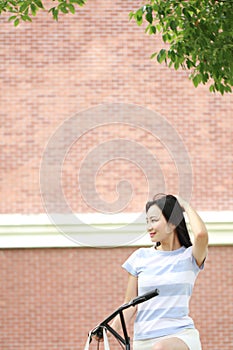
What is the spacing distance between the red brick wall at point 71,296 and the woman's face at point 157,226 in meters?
7.98

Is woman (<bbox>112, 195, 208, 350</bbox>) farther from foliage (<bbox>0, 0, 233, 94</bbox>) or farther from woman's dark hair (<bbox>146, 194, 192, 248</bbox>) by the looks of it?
foliage (<bbox>0, 0, 233, 94</bbox>)

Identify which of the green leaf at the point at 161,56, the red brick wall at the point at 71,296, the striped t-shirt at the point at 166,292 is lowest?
the red brick wall at the point at 71,296

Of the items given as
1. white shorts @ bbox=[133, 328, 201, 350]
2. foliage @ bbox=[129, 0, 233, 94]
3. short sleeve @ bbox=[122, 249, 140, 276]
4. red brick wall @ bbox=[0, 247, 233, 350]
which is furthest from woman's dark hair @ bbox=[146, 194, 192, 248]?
red brick wall @ bbox=[0, 247, 233, 350]

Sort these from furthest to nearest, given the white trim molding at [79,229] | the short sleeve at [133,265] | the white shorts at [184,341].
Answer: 1. the white trim molding at [79,229]
2. the short sleeve at [133,265]
3. the white shorts at [184,341]

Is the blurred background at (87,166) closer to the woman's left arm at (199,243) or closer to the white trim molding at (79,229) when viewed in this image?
the white trim molding at (79,229)

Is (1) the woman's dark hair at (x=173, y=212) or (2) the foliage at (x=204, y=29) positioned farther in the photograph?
(2) the foliage at (x=204, y=29)

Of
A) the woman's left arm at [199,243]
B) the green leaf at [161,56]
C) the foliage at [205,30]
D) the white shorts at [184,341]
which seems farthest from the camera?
the green leaf at [161,56]

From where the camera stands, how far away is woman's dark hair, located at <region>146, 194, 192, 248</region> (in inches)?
203

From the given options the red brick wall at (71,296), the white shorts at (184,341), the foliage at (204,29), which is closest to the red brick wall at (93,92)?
the red brick wall at (71,296)

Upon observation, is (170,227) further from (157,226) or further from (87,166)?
(87,166)

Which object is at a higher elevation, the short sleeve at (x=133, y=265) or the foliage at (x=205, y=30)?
the foliage at (x=205, y=30)

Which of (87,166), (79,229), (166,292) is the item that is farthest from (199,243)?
(87,166)

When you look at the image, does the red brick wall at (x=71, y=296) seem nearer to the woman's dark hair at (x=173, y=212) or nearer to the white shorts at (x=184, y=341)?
the woman's dark hair at (x=173, y=212)

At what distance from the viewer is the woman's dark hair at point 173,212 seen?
516 cm
